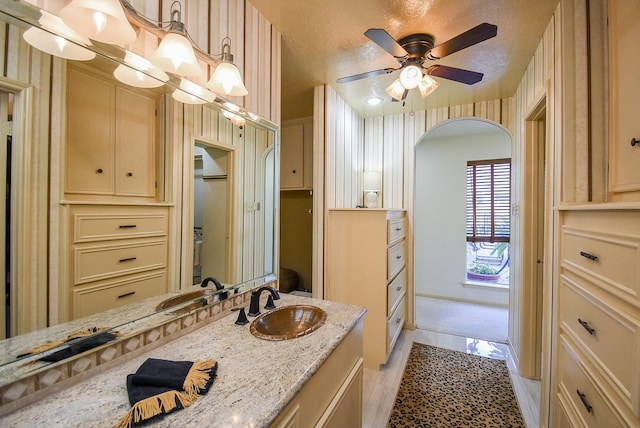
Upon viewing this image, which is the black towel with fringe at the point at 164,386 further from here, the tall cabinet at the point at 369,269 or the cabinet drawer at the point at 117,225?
the tall cabinet at the point at 369,269

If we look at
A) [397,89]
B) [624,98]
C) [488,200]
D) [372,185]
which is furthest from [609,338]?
[488,200]

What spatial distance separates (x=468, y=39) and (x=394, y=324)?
2.29m

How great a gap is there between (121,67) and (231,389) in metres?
1.11

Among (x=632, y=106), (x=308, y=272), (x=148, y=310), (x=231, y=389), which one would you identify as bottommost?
(x=308, y=272)

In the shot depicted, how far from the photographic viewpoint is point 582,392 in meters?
1.09

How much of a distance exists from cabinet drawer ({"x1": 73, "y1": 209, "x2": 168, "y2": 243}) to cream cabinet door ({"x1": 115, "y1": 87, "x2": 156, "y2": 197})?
82mm

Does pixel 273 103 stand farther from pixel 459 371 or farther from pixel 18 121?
pixel 459 371

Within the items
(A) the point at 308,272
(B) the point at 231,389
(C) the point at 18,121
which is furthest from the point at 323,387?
(A) the point at 308,272

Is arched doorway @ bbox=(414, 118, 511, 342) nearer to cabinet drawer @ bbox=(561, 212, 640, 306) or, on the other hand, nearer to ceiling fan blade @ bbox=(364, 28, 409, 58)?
ceiling fan blade @ bbox=(364, 28, 409, 58)

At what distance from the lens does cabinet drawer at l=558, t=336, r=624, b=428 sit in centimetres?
92

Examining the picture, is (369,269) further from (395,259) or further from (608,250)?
(608,250)

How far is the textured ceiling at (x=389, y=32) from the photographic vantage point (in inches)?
58.4

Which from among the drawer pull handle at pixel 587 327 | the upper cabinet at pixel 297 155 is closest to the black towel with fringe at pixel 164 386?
the drawer pull handle at pixel 587 327

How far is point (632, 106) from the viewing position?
1.09m
